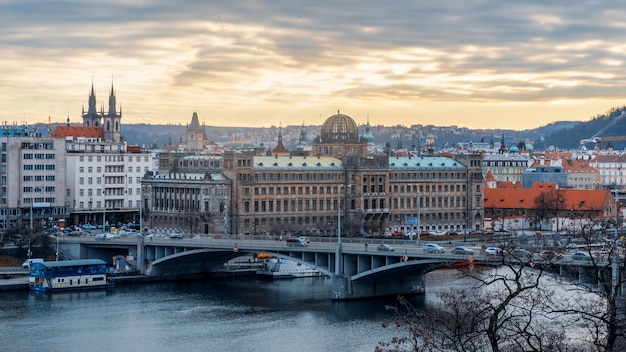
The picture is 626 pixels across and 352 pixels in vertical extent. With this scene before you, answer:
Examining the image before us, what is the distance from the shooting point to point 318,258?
66188mm

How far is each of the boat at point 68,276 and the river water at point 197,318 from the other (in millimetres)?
918

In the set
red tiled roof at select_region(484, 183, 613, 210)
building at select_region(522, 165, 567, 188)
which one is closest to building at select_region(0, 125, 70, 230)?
red tiled roof at select_region(484, 183, 613, 210)

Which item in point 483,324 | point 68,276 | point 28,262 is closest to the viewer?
point 483,324

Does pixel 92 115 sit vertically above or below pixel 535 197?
above

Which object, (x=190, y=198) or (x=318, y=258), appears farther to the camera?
(x=190, y=198)

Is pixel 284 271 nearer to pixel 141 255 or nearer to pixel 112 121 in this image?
pixel 141 255

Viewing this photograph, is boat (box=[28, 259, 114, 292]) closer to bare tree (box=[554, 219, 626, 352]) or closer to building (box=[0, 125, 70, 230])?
building (box=[0, 125, 70, 230])

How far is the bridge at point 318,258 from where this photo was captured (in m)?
62.2

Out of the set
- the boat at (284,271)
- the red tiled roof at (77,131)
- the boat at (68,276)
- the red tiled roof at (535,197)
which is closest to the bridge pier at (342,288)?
the boat at (284,271)

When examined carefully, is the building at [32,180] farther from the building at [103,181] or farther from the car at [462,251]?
the car at [462,251]

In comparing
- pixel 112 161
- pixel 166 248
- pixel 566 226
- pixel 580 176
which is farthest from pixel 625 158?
pixel 166 248

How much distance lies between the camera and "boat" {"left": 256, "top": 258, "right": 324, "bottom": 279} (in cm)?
7519

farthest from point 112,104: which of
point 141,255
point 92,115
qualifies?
point 141,255

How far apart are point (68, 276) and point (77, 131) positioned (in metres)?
51.8
